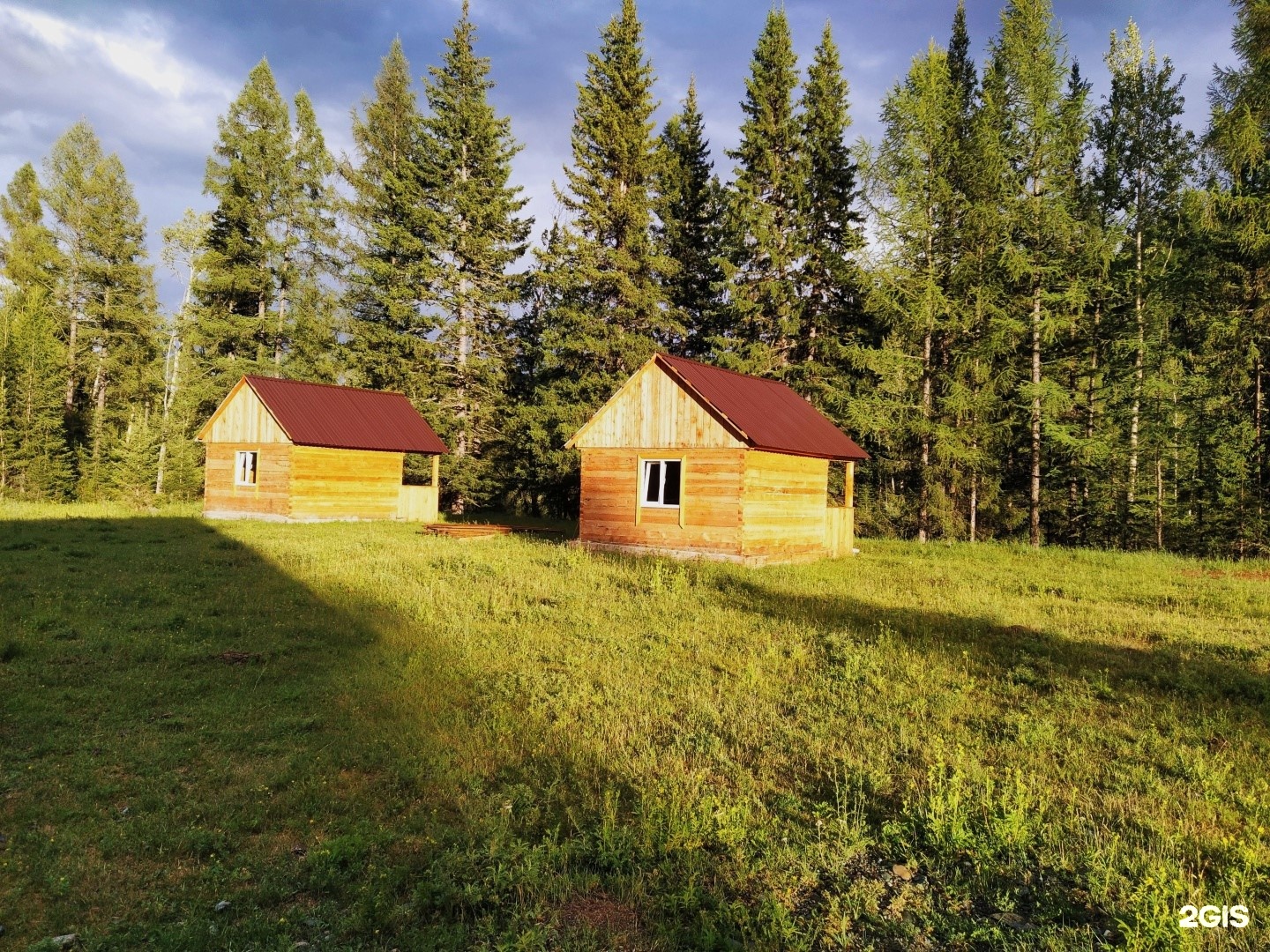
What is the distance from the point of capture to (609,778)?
586 cm

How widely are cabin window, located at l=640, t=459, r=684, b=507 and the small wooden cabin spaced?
43.9 feet

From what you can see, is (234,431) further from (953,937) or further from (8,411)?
(953,937)

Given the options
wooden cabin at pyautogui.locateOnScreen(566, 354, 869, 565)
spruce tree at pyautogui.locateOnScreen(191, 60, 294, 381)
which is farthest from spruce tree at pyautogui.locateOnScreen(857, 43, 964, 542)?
spruce tree at pyautogui.locateOnScreen(191, 60, 294, 381)

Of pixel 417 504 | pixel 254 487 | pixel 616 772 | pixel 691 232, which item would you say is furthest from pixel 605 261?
pixel 616 772

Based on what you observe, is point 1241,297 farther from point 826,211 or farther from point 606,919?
point 606,919

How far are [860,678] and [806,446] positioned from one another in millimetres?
12693

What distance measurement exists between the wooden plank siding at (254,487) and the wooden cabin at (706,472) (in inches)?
509

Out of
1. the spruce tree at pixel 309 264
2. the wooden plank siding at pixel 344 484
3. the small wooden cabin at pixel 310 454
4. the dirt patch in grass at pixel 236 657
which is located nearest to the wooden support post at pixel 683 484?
the dirt patch in grass at pixel 236 657

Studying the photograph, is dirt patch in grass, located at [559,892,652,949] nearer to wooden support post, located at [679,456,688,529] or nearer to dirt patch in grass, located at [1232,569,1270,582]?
wooden support post, located at [679,456,688,529]

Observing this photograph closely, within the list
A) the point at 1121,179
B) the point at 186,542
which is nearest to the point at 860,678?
the point at 186,542

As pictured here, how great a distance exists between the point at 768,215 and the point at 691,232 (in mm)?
6034

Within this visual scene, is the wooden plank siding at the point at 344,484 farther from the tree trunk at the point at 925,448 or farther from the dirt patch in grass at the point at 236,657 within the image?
the tree trunk at the point at 925,448

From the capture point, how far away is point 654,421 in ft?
65.6

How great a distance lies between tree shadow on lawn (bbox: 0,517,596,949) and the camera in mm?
4051
